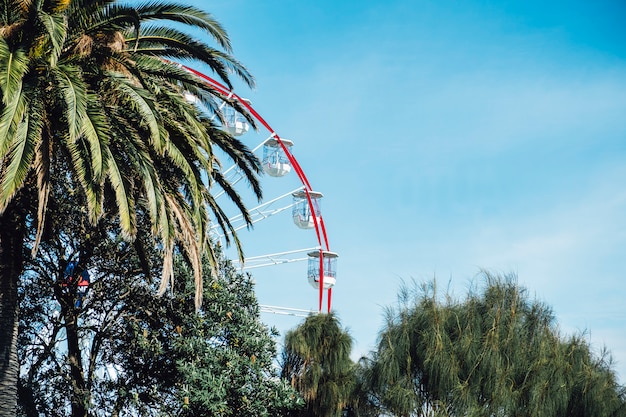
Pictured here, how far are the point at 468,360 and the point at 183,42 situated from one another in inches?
448

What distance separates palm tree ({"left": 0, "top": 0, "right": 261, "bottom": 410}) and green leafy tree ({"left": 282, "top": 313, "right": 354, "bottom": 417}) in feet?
27.1

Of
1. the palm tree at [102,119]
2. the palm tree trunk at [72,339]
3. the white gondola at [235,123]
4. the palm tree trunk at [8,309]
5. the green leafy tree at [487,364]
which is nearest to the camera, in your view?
the palm tree at [102,119]

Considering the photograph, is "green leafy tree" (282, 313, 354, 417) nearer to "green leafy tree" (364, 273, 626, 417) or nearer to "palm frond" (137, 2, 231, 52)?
"green leafy tree" (364, 273, 626, 417)

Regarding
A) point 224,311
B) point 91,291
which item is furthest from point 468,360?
point 91,291

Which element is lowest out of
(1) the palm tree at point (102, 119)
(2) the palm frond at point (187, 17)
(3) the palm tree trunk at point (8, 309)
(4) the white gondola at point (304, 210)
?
(3) the palm tree trunk at point (8, 309)

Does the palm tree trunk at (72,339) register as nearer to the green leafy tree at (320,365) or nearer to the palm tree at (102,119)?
the palm tree at (102,119)

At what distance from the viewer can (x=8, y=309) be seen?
1427 centimetres

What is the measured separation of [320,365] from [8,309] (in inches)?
422

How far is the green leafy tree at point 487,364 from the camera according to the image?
21906 mm

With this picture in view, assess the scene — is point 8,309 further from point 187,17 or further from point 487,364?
point 487,364

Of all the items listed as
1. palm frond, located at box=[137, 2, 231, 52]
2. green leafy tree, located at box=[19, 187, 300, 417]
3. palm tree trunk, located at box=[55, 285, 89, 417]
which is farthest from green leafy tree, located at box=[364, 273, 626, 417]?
palm frond, located at box=[137, 2, 231, 52]

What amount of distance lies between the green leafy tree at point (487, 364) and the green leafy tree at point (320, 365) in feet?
→ 2.40

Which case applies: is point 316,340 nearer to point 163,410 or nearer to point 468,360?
point 468,360

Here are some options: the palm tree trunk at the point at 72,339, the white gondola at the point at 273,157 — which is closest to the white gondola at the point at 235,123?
the white gondola at the point at 273,157
